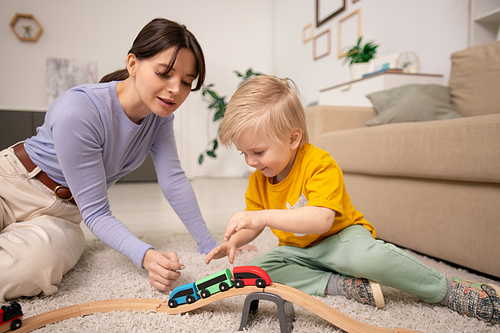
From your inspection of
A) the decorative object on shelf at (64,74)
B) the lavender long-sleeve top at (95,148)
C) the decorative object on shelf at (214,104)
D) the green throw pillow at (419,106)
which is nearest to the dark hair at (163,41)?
the lavender long-sleeve top at (95,148)

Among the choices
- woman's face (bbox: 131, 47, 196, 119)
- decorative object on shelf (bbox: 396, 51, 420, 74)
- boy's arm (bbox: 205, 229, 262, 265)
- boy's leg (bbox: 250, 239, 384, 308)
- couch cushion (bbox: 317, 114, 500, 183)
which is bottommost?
boy's leg (bbox: 250, 239, 384, 308)

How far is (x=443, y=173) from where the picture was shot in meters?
0.95

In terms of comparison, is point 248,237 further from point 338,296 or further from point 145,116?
point 145,116

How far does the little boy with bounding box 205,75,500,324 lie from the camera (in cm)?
67

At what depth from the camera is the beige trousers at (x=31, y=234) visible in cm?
75

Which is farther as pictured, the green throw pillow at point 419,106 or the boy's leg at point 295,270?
the green throw pillow at point 419,106

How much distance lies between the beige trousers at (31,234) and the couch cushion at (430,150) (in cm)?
106

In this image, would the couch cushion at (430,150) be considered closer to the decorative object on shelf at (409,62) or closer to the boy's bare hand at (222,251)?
the boy's bare hand at (222,251)

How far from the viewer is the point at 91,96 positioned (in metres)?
0.88

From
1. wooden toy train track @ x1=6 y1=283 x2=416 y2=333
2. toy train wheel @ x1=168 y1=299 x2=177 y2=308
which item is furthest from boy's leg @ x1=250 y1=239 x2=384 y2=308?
toy train wheel @ x1=168 y1=299 x2=177 y2=308

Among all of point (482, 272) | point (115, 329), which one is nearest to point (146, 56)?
point (115, 329)

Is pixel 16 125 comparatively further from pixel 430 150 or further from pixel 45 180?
pixel 430 150

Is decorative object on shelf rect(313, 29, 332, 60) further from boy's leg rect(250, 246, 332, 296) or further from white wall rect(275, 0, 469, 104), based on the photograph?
boy's leg rect(250, 246, 332, 296)

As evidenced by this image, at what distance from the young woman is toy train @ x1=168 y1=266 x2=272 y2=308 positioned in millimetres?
89
